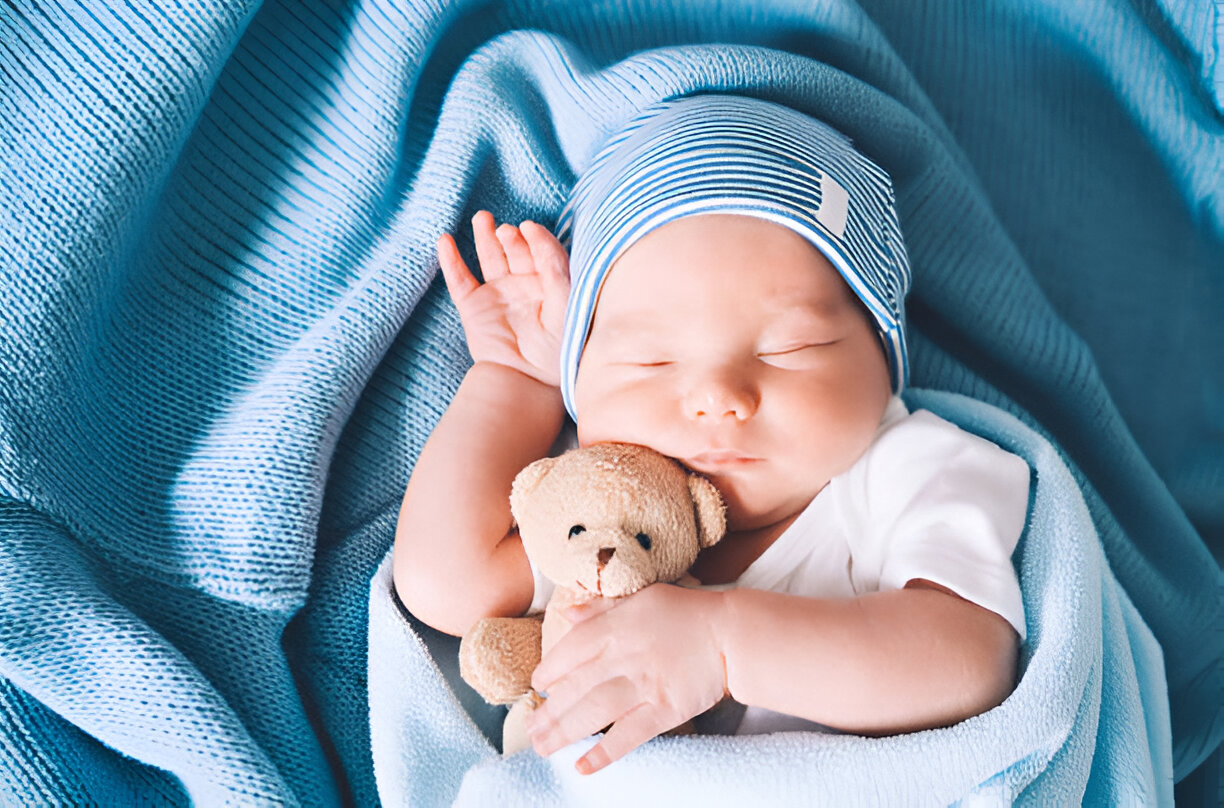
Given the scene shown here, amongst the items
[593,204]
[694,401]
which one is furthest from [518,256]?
[694,401]

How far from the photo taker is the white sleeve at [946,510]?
73 cm

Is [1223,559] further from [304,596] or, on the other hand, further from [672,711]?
[304,596]

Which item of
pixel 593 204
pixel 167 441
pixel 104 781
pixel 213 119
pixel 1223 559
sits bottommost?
pixel 1223 559

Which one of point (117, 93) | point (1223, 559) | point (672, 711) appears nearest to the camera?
point (672, 711)

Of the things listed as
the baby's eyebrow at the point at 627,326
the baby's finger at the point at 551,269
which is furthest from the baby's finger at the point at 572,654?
the baby's finger at the point at 551,269

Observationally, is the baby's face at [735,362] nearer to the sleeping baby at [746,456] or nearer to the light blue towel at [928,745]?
the sleeping baby at [746,456]

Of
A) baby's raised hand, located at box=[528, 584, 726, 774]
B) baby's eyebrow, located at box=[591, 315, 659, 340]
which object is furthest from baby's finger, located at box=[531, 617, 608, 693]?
baby's eyebrow, located at box=[591, 315, 659, 340]

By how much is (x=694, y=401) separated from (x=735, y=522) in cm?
14

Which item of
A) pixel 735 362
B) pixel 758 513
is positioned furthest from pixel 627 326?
pixel 758 513

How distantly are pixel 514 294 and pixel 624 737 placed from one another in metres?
0.47

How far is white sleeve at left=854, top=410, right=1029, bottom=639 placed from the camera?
728 mm

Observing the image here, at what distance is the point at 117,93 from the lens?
80 cm

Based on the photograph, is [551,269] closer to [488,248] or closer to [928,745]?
[488,248]

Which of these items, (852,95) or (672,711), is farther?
(852,95)
